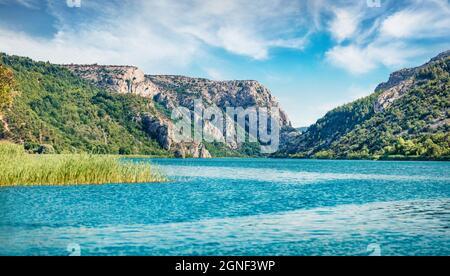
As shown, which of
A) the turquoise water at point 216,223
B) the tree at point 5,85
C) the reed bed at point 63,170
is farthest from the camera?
the tree at point 5,85

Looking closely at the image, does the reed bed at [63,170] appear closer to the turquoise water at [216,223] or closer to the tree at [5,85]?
the turquoise water at [216,223]

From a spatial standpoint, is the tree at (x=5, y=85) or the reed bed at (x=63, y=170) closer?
the reed bed at (x=63, y=170)

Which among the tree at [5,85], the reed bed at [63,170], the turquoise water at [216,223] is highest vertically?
the tree at [5,85]

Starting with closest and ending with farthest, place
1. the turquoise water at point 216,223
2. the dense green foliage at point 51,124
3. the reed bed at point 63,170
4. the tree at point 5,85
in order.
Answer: the turquoise water at point 216,223, the reed bed at point 63,170, the tree at point 5,85, the dense green foliage at point 51,124

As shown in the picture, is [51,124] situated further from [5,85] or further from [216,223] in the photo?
[216,223]

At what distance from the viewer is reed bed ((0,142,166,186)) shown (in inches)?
1633

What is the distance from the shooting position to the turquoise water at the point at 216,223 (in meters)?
20.4

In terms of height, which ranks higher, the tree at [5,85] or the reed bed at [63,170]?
the tree at [5,85]

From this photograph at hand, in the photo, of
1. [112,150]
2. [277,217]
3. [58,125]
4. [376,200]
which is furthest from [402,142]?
[277,217]

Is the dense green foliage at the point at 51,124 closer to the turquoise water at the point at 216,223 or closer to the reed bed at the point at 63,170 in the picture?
the reed bed at the point at 63,170

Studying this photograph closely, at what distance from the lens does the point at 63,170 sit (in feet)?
144

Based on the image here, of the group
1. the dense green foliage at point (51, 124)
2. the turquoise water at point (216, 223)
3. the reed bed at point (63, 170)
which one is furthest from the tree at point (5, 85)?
the dense green foliage at point (51, 124)

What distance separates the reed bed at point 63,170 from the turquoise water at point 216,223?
43.9 inches
